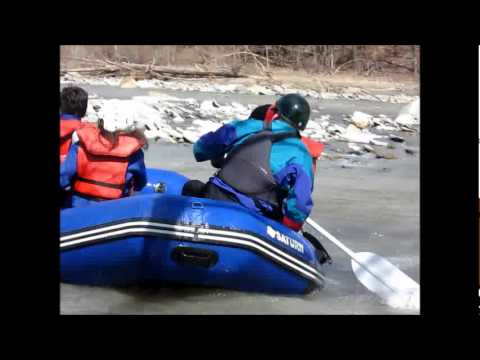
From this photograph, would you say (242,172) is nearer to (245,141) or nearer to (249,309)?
(245,141)

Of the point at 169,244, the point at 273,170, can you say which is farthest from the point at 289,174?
the point at 169,244

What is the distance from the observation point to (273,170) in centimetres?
417

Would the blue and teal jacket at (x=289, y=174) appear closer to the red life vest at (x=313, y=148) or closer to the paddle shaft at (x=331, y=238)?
the red life vest at (x=313, y=148)

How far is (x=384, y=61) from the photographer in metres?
18.6

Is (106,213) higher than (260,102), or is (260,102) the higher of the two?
(260,102)

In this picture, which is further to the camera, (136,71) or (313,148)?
(136,71)

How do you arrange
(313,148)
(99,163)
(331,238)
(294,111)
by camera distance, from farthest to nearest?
(331,238) → (313,148) → (294,111) → (99,163)

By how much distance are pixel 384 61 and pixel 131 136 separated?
1507cm

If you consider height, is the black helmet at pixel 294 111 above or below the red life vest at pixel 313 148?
above

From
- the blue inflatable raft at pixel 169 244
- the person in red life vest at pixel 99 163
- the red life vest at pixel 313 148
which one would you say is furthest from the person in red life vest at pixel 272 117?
the person in red life vest at pixel 99 163

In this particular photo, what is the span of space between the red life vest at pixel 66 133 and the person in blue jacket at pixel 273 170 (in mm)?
809

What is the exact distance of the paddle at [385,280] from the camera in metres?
4.39

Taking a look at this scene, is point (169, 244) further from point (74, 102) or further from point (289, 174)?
point (74, 102)
